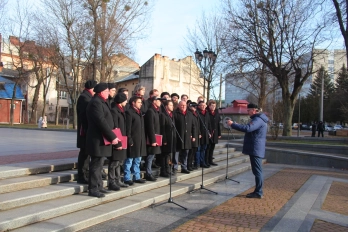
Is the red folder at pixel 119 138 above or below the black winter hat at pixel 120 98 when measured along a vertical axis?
below

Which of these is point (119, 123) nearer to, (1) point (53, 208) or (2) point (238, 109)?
(1) point (53, 208)

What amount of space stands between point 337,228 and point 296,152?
963 centimetres

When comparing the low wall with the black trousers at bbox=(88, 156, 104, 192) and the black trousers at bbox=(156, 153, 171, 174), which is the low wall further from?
the black trousers at bbox=(88, 156, 104, 192)

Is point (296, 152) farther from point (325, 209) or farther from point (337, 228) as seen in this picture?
point (337, 228)

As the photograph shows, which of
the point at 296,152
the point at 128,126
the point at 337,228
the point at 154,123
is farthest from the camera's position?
the point at 296,152

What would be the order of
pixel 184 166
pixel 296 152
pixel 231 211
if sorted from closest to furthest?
1. pixel 231 211
2. pixel 184 166
3. pixel 296 152

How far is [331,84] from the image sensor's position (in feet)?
226

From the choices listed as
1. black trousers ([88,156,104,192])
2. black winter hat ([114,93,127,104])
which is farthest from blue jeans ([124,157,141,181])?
black winter hat ([114,93,127,104])

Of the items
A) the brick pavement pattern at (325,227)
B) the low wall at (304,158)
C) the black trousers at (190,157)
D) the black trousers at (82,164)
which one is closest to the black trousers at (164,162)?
the black trousers at (190,157)

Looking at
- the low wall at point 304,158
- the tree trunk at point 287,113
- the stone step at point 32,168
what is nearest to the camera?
the stone step at point 32,168

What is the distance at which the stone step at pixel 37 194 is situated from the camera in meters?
5.09

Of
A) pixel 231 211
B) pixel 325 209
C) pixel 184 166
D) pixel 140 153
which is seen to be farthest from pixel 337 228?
pixel 184 166

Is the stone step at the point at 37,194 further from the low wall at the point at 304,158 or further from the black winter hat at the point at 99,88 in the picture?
the low wall at the point at 304,158

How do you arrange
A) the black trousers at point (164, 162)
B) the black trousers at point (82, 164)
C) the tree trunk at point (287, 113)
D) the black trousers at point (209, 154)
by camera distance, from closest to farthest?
1. the black trousers at point (82, 164)
2. the black trousers at point (164, 162)
3. the black trousers at point (209, 154)
4. the tree trunk at point (287, 113)
